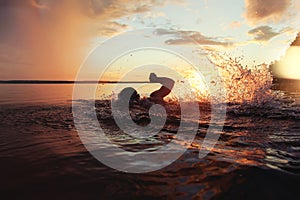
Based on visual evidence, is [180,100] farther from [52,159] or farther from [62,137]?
[52,159]

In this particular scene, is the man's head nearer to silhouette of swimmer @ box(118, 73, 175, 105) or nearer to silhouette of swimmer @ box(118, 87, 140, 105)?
silhouette of swimmer @ box(118, 73, 175, 105)

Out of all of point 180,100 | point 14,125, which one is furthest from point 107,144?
point 180,100

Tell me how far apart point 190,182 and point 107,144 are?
115 inches

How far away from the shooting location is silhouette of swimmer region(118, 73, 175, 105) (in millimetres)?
12312

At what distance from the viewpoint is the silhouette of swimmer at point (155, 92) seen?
1231 centimetres

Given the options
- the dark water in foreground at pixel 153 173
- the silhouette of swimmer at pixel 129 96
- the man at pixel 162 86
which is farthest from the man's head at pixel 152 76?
the dark water in foreground at pixel 153 173

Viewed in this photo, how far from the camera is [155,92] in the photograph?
13.5 m

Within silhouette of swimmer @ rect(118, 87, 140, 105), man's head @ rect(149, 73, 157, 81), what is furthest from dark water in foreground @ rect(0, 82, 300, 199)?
silhouette of swimmer @ rect(118, 87, 140, 105)

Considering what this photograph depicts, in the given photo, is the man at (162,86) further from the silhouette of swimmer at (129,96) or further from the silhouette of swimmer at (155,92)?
the silhouette of swimmer at (129,96)

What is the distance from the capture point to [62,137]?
20.8 ft

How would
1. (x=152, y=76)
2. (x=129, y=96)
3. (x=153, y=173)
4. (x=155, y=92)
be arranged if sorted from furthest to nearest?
(x=129, y=96) < (x=155, y=92) < (x=152, y=76) < (x=153, y=173)

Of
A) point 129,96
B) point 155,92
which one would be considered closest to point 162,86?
point 155,92

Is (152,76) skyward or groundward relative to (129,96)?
skyward

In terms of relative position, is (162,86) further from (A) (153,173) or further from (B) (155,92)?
(A) (153,173)
